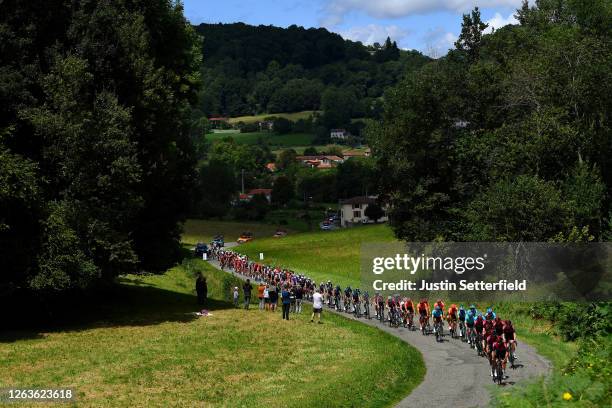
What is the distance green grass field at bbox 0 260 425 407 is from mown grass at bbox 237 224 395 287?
23.2 m

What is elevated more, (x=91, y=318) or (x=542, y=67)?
(x=542, y=67)

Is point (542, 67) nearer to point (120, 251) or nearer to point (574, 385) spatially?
point (120, 251)

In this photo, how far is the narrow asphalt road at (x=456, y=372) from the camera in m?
20.8

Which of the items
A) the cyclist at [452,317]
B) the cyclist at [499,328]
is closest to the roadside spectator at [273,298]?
the cyclist at [452,317]

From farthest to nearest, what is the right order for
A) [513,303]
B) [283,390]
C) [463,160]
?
1. [463,160]
2. [513,303]
3. [283,390]

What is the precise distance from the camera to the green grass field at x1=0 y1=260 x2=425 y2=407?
69.6 ft

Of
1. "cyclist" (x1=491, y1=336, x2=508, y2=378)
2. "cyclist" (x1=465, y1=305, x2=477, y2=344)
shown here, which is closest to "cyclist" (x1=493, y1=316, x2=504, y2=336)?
"cyclist" (x1=491, y1=336, x2=508, y2=378)

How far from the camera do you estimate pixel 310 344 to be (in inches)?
1170

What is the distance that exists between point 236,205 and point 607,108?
11309 centimetres

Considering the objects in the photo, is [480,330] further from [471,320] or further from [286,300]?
[286,300]

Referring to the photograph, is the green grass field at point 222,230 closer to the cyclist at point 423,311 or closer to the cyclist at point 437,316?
the cyclist at point 423,311

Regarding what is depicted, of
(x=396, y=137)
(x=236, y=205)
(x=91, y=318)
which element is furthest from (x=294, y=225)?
(x=91, y=318)

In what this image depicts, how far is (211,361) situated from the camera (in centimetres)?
2609

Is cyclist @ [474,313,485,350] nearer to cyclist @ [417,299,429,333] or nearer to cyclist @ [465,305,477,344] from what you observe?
cyclist @ [465,305,477,344]
